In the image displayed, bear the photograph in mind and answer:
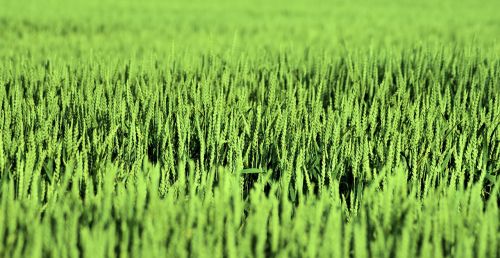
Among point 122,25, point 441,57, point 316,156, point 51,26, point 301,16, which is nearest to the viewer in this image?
point 316,156

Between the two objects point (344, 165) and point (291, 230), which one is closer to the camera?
point (291, 230)

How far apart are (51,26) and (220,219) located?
216 inches

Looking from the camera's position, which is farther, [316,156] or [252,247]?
[316,156]

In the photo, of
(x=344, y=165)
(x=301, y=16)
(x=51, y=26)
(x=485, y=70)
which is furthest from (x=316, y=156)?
(x=301, y=16)

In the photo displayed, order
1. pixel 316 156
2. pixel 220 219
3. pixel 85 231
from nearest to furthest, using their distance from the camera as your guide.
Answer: pixel 85 231, pixel 220 219, pixel 316 156

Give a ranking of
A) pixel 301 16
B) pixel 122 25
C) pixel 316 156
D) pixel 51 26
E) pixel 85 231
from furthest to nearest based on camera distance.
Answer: pixel 301 16 < pixel 122 25 < pixel 51 26 < pixel 316 156 < pixel 85 231

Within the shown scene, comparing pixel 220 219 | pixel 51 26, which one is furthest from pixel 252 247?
pixel 51 26

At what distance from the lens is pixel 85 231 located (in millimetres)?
931

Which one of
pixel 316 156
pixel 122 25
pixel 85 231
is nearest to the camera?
pixel 85 231

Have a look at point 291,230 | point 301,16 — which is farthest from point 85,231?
point 301,16

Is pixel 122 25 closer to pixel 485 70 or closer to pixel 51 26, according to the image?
pixel 51 26

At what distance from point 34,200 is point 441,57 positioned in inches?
85.5

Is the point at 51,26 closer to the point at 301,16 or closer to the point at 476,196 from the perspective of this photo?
the point at 301,16

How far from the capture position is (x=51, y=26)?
6012 mm
